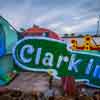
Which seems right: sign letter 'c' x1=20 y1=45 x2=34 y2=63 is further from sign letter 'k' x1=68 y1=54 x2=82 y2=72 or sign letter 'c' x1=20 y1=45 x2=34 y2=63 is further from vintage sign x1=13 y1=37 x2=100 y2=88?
sign letter 'k' x1=68 y1=54 x2=82 y2=72

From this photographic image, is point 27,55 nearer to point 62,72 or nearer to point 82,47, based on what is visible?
point 62,72

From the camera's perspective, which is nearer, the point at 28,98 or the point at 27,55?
the point at 28,98

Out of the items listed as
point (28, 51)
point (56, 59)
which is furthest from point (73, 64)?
point (28, 51)

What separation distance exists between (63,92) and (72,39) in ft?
15.7

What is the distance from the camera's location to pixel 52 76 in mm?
15320

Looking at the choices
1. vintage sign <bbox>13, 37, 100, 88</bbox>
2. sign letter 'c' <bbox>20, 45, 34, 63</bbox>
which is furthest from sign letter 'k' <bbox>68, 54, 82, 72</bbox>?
sign letter 'c' <bbox>20, 45, 34, 63</bbox>

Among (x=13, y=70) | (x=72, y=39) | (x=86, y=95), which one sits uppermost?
(x=72, y=39)

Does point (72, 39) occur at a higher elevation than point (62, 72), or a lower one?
higher

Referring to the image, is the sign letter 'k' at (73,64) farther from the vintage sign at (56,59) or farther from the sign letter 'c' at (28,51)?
the sign letter 'c' at (28,51)

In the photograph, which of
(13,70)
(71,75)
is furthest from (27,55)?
(71,75)

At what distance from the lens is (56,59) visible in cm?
1555

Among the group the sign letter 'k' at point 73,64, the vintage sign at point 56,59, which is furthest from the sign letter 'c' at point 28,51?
the sign letter 'k' at point 73,64

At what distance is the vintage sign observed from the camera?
15.5 meters

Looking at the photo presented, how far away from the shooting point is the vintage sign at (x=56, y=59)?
1553 cm
